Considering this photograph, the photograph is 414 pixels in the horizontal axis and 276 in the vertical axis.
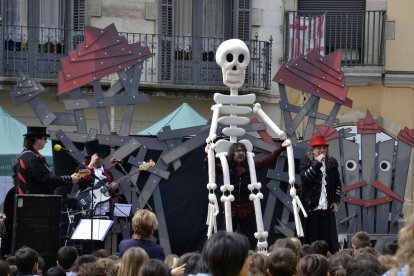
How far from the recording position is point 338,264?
985 cm

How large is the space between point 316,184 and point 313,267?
229 inches

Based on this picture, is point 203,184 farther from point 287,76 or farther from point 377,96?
point 377,96

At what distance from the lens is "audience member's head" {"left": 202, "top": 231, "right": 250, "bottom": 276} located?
6.89 metres

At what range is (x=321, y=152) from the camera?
49.0ft

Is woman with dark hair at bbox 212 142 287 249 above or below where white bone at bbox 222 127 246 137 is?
below

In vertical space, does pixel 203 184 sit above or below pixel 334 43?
below

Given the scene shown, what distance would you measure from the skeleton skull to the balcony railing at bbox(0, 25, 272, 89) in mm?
7936

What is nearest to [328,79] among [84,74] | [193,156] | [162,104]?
[193,156]

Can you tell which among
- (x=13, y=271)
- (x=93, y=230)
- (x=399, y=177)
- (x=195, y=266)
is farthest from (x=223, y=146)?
(x=195, y=266)

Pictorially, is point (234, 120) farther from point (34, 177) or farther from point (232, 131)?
point (34, 177)

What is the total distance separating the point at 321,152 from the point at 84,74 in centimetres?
337

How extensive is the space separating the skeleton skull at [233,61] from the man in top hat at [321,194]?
1196 millimetres

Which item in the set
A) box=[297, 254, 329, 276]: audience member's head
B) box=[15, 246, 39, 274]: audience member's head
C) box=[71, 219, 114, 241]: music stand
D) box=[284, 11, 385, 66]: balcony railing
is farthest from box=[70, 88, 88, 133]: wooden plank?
box=[284, 11, 385, 66]: balcony railing

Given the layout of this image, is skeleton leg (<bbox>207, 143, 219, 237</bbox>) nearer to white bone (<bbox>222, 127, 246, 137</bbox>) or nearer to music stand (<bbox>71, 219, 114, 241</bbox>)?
white bone (<bbox>222, 127, 246, 137</bbox>)
